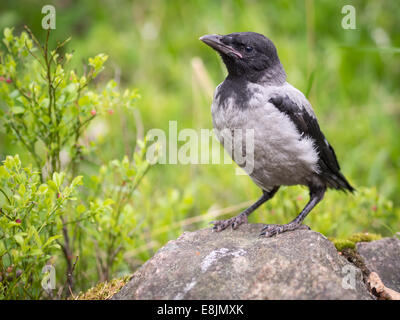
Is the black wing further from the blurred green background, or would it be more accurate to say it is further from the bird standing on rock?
the blurred green background

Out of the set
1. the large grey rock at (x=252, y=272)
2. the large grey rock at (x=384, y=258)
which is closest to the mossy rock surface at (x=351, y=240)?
the large grey rock at (x=384, y=258)

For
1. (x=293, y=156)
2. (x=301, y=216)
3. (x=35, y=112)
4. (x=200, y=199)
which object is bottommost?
(x=200, y=199)

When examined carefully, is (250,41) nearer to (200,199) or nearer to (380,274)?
(380,274)

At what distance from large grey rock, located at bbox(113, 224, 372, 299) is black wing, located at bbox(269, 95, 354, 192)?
33.2 inches

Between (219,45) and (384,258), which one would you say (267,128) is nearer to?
(219,45)

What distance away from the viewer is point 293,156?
3.43 meters

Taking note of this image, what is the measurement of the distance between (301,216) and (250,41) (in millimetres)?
1335

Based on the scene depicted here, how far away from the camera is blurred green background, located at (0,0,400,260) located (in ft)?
16.2

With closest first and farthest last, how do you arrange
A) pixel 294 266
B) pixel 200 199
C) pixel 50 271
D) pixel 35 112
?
pixel 294 266, pixel 50 271, pixel 35 112, pixel 200 199

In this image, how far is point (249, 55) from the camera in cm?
357

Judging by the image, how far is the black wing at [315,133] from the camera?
342cm
